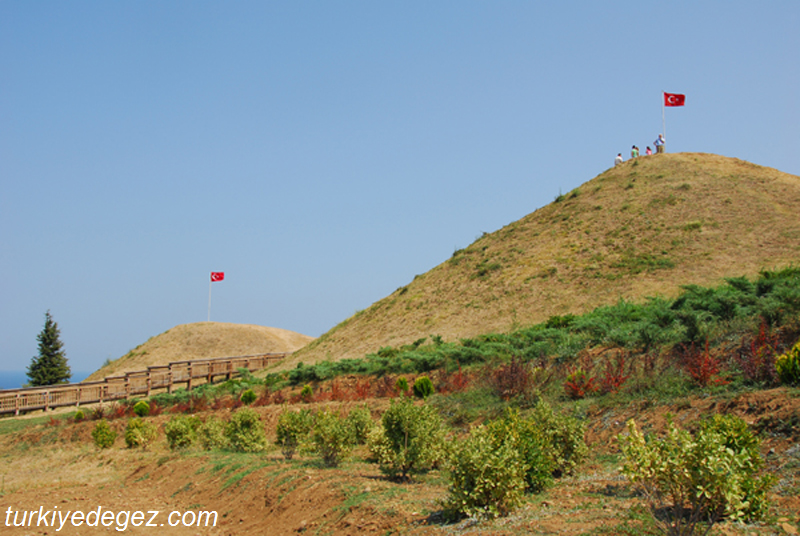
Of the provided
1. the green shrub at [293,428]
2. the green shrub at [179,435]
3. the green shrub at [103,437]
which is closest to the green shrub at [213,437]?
the green shrub at [179,435]

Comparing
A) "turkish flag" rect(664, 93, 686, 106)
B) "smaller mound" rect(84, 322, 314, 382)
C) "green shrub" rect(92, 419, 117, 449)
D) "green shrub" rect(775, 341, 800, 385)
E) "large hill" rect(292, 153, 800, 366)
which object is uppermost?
"turkish flag" rect(664, 93, 686, 106)

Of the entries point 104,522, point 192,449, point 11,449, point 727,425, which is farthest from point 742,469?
point 11,449

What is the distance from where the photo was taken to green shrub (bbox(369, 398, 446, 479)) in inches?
278

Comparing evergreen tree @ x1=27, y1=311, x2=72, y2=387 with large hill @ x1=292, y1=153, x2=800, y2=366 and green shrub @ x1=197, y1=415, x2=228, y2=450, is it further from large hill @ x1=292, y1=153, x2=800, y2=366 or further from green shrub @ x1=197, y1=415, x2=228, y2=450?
green shrub @ x1=197, y1=415, x2=228, y2=450

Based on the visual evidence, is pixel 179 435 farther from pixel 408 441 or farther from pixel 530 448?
pixel 530 448

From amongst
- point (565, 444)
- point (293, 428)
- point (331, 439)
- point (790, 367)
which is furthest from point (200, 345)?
point (790, 367)

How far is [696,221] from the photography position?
29.6 metres

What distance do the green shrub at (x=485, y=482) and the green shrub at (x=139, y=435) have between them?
37.9 feet

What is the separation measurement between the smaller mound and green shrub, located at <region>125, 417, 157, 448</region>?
31.0m

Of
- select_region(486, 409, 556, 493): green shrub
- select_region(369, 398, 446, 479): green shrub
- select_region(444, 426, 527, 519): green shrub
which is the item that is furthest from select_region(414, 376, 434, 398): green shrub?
select_region(444, 426, 527, 519): green shrub

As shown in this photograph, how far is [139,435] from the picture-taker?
13969 millimetres

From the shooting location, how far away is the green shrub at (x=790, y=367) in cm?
696

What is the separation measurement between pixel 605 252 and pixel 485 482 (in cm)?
2685

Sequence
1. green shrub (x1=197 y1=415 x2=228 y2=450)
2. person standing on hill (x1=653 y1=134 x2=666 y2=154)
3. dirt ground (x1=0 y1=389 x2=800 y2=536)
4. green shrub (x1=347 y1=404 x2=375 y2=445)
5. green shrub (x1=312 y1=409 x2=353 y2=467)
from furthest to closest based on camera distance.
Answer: person standing on hill (x1=653 y1=134 x2=666 y2=154) < green shrub (x1=197 y1=415 x2=228 y2=450) < green shrub (x1=347 y1=404 x2=375 y2=445) < green shrub (x1=312 y1=409 x2=353 y2=467) < dirt ground (x1=0 y1=389 x2=800 y2=536)
